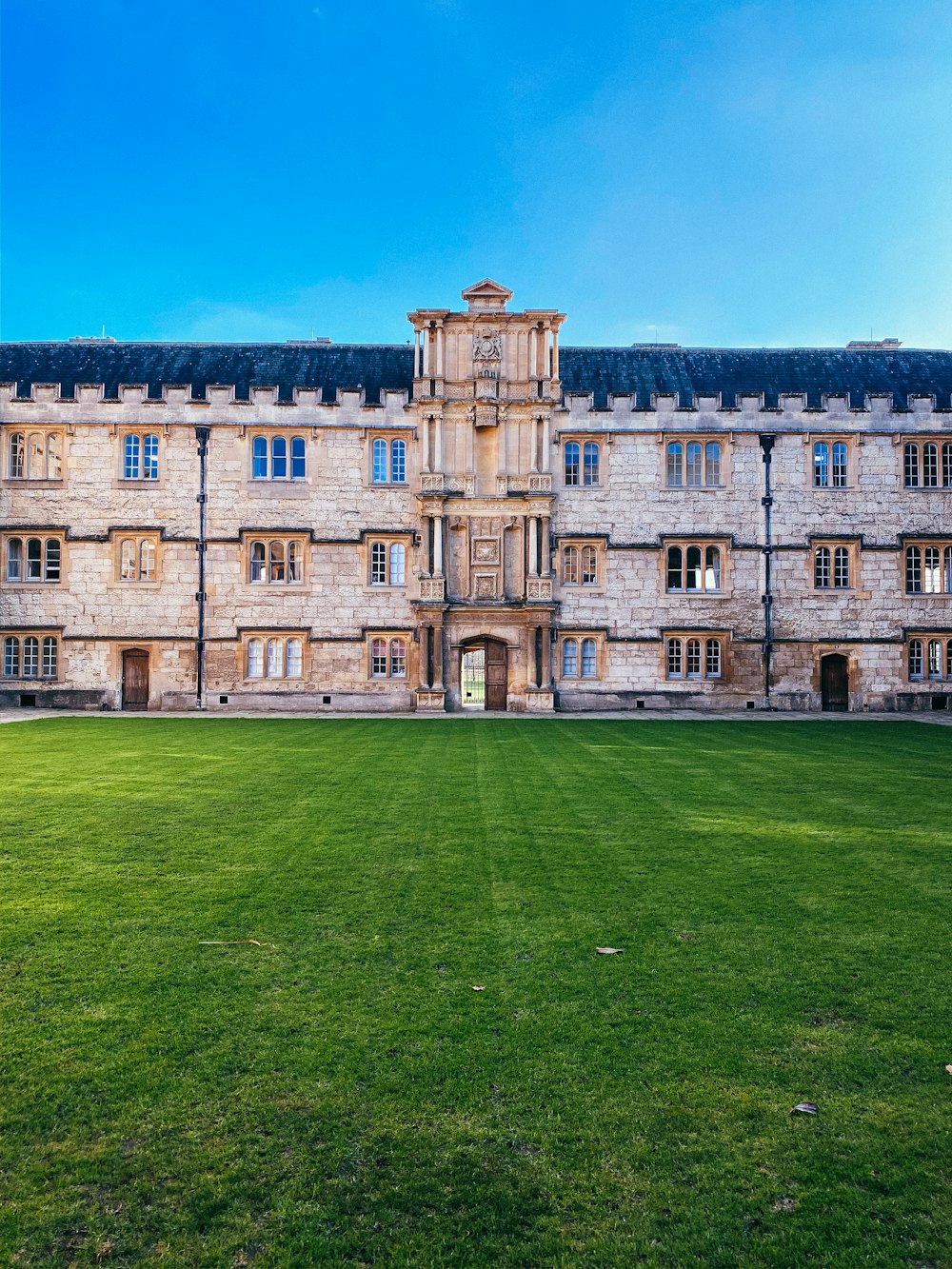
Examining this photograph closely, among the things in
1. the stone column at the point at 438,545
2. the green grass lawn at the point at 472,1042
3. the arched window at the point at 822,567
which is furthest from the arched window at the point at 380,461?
the green grass lawn at the point at 472,1042

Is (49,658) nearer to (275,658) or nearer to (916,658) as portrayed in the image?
(275,658)

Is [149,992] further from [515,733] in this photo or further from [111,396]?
[111,396]

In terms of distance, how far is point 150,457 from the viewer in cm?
2959

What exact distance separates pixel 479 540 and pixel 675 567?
8183 mm

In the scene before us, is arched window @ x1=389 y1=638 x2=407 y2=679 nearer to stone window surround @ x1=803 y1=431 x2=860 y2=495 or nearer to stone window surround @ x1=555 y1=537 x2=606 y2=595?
stone window surround @ x1=555 y1=537 x2=606 y2=595

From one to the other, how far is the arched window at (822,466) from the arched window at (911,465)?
3.11 meters

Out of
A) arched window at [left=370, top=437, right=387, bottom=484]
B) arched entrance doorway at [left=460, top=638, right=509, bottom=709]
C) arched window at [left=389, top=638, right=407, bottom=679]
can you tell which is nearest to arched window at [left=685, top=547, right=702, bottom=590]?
arched entrance doorway at [left=460, top=638, right=509, bottom=709]

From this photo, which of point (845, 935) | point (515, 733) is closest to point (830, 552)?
point (515, 733)

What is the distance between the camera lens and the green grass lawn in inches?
123

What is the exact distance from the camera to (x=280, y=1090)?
12.9 ft

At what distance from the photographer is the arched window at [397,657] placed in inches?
1173

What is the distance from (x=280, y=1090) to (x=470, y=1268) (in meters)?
1.46

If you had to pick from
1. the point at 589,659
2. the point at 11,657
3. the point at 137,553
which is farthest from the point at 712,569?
the point at 11,657

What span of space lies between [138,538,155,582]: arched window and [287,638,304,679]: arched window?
6230mm
